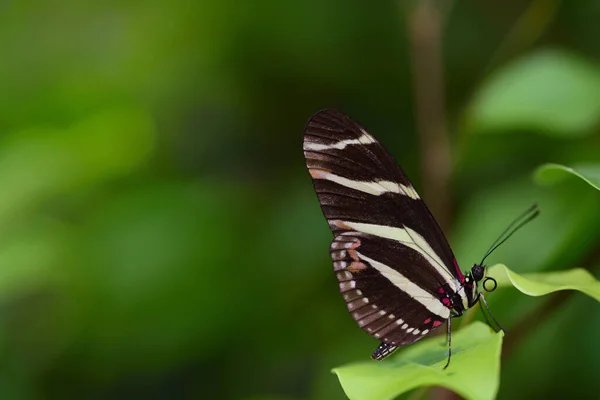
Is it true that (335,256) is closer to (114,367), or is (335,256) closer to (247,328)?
(247,328)

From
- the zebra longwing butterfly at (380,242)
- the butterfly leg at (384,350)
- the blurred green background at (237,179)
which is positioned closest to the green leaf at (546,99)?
the blurred green background at (237,179)

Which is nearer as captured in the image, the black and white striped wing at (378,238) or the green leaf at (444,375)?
the green leaf at (444,375)

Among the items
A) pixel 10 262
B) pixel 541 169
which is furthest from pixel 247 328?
pixel 541 169

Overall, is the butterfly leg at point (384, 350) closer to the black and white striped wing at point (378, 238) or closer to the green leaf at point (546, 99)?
the black and white striped wing at point (378, 238)

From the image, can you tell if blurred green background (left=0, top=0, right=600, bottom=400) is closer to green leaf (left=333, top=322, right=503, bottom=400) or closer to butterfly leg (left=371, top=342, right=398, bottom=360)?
butterfly leg (left=371, top=342, right=398, bottom=360)

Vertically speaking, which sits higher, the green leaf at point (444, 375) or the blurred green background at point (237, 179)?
the blurred green background at point (237, 179)

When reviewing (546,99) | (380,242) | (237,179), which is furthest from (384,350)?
(237,179)

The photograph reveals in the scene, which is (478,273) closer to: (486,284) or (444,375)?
(486,284)
